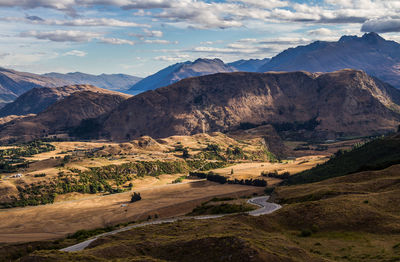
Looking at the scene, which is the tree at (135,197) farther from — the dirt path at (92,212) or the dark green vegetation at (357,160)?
the dark green vegetation at (357,160)

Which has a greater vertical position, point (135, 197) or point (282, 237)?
point (282, 237)

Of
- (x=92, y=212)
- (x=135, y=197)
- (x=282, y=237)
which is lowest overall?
(x=92, y=212)

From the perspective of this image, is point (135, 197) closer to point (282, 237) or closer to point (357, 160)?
point (357, 160)

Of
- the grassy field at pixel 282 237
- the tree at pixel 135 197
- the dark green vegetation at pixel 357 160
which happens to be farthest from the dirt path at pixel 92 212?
the grassy field at pixel 282 237

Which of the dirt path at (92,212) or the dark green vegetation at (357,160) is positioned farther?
the dark green vegetation at (357,160)

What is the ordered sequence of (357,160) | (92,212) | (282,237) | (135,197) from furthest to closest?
(135,197) < (357,160) < (92,212) < (282,237)

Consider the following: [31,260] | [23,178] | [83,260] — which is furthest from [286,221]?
[23,178]

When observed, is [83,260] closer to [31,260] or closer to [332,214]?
[31,260]

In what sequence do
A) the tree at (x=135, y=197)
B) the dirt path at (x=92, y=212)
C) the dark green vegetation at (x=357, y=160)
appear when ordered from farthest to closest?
the tree at (x=135, y=197)
the dark green vegetation at (x=357, y=160)
the dirt path at (x=92, y=212)

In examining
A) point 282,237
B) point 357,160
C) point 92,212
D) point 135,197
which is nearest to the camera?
point 282,237

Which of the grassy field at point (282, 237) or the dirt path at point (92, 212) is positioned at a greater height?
the grassy field at point (282, 237)

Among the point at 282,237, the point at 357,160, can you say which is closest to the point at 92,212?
the point at 357,160

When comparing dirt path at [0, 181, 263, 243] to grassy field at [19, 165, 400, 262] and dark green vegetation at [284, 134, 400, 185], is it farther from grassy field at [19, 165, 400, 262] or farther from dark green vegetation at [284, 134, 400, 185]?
grassy field at [19, 165, 400, 262]
